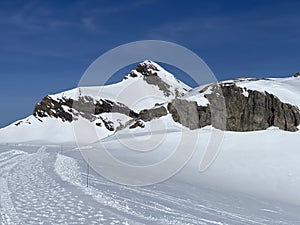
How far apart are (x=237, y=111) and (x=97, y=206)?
1720 inches

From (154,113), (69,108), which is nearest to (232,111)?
(154,113)

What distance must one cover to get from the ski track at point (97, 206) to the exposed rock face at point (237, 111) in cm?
3708

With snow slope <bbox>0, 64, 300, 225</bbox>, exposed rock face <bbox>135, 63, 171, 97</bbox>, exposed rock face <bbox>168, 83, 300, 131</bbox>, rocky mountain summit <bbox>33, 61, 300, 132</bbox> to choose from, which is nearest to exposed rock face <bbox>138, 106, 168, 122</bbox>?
rocky mountain summit <bbox>33, 61, 300, 132</bbox>

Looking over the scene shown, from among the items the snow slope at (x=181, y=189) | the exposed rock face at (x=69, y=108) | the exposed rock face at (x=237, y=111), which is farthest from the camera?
the exposed rock face at (x=69, y=108)

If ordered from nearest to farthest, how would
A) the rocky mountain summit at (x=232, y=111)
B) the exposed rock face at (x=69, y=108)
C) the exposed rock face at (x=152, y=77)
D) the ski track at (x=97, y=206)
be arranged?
1. the ski track at (x=97, y=206)
2. the rocky mountain summit at (x=232, y=111)
3. the exposed rock face at (x=69, y=108)
4. the exposed rock face at (x=152, y=77)

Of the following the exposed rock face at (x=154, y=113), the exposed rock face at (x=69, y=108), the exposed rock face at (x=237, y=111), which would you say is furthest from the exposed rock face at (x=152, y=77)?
the exposed rock face at (x=237, y=111)

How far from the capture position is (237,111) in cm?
5256

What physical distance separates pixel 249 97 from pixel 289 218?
134ft

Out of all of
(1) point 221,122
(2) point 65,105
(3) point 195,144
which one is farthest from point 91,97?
(3) point 195,144

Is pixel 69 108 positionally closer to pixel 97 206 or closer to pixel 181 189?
Result: pixel 181 189

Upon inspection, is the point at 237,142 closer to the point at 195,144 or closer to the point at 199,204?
the point at 195,144

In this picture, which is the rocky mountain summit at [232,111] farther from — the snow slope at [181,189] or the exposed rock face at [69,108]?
the exposed rock face at [69,108]

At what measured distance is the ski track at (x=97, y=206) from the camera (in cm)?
1009

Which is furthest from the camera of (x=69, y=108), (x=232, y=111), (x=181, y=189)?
(x=69, y=108)
